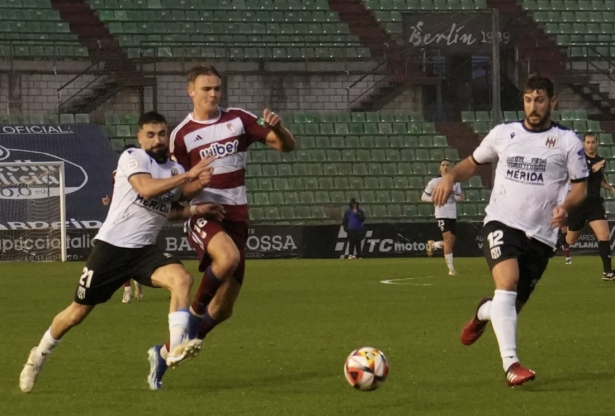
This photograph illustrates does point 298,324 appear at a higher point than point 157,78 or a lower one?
lower

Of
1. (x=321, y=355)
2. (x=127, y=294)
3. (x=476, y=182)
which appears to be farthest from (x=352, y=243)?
(x=321, y=355)

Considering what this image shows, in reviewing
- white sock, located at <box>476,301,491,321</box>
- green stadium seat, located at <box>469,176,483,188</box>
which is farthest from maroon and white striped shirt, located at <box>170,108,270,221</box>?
green stadium seat, located at <box>469,176,483,188</box>

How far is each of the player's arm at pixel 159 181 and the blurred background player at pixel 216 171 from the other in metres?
0.91

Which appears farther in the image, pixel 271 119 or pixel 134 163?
pixel 271 119

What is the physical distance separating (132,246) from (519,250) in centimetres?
272

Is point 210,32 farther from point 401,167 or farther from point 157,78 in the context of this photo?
point 401,167

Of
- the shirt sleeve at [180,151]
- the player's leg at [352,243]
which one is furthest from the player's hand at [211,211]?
the player's leg at [352,243]

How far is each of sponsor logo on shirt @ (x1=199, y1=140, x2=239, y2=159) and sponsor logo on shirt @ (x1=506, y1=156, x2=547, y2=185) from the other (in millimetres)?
2063

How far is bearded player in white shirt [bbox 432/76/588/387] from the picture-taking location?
9.19 metres

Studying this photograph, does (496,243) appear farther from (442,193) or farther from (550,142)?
(550,142)

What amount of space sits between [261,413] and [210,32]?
29223mm

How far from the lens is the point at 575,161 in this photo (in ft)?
30.6

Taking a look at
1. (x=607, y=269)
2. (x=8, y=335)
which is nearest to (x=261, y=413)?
(x=8, y=335)

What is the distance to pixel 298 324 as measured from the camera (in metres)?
14.1
